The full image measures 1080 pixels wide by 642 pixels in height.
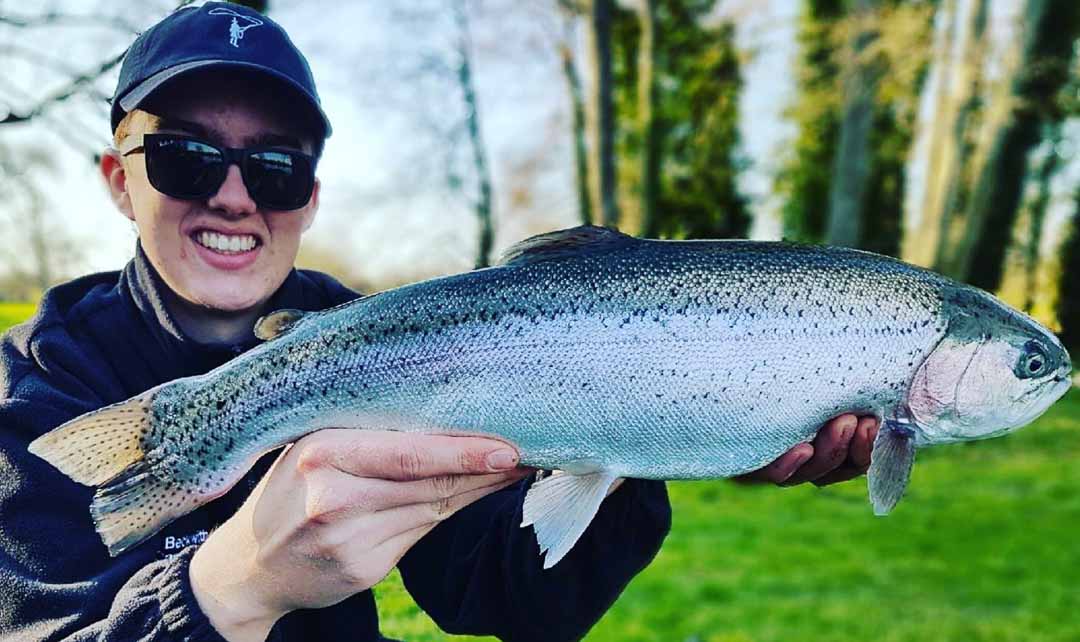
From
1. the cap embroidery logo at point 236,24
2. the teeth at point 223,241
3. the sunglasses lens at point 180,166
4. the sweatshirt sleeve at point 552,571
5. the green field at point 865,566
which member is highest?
the cap embroidery logo at point 236,24

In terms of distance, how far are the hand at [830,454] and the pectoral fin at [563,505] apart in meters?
0.52

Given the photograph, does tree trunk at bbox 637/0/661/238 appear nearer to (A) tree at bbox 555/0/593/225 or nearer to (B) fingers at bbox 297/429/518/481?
(A) tree at bbox 555/0/593/225

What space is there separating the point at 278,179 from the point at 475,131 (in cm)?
1451

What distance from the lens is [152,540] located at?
8.23 feet

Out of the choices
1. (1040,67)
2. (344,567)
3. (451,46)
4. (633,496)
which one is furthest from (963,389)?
(1040,67)

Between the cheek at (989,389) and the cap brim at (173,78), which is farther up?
the cap brim at (173,78)

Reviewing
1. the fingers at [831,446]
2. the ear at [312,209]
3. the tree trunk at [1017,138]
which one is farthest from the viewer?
the tree trunk at [1017,138]

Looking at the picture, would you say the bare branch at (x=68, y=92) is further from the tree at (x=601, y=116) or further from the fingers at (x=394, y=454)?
the tree at (x=601, y=116)

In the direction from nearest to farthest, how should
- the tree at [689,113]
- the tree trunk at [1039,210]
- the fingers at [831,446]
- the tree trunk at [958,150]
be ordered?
the fingers at [831,446]
the tree trunk at [958,150]
the tree at [689,113]
the tree trunk at [1039,210]

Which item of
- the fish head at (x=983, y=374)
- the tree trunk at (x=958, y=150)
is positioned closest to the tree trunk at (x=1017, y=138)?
the tree trunk at (x=958, y=150)

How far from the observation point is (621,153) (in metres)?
25.3

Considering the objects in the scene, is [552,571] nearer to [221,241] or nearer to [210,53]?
[221,241]

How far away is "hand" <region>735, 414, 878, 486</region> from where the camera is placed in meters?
2.49

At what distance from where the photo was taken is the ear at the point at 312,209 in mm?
2828
